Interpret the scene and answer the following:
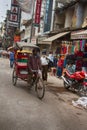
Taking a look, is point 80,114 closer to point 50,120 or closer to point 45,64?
point 50,120

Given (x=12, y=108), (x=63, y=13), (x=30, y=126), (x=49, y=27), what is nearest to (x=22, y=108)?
(x=12, y=108)

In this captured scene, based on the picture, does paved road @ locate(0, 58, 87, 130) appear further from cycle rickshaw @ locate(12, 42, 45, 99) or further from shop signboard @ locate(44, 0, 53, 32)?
shop signboard @ locate(44, 0, 53, 32)

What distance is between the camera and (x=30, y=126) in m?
7.70

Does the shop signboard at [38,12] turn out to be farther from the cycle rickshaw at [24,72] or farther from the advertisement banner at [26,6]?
the cycle rickshaw at [24,72]

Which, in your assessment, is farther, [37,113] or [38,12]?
[38,12]

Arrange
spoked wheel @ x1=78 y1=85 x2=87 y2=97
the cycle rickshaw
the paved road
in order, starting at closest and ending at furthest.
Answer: the paved road < the cycle rickshaw < spoked wheel @ x1=78 y1=85 x2=87 y2=97

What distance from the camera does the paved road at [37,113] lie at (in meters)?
7.91

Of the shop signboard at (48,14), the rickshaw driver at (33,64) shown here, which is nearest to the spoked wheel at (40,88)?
the rickshaw driver at (33,64)

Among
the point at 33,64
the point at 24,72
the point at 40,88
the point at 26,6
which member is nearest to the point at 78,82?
the point at 33,64

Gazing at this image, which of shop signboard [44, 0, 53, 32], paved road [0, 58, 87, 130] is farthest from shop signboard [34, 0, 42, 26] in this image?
paved road [0, 58, 87, 130]

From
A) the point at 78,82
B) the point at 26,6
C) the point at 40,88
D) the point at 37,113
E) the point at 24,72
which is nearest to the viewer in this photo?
the point at 37,113

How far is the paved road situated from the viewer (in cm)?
791

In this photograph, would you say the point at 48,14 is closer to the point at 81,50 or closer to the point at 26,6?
the point at 26,6

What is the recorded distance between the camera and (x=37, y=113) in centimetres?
932
